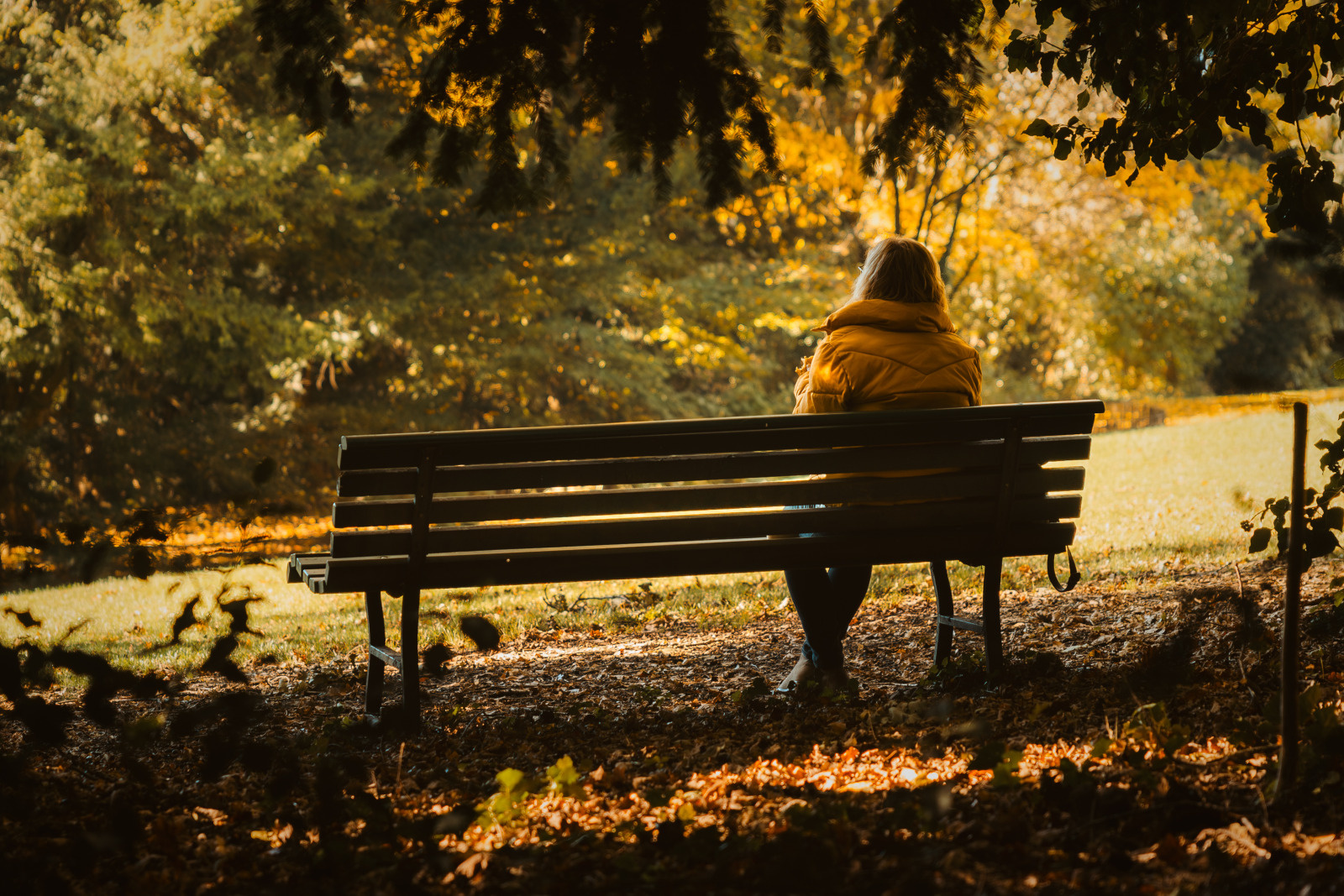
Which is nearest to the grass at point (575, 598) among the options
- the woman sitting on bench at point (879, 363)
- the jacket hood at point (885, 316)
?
the woman sitting on bench at point (879, 363)

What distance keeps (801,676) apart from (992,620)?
2.20 feet

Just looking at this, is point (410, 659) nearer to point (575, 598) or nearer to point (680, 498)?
point (680, 498)

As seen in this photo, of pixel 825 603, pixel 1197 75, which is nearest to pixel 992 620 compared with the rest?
pixel 825 603

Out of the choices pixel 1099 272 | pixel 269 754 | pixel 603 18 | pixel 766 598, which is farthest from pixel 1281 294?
pixel 269 754

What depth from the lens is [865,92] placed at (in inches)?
542

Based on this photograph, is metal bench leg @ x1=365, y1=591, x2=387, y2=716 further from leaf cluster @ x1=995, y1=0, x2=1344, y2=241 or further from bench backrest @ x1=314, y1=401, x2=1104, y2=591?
leaf cluster @ x1=995, y1=0, x2=1344, y2=241

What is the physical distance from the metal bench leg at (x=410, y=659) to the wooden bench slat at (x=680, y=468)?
36 centimetres

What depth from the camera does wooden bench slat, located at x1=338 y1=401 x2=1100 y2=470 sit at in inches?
124

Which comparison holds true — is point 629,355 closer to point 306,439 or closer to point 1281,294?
point 306,439

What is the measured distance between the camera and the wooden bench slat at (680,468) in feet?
10.5

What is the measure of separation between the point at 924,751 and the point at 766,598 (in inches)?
130

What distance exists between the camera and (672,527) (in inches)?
134

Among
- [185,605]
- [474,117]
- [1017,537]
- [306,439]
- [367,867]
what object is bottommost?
[367,867]

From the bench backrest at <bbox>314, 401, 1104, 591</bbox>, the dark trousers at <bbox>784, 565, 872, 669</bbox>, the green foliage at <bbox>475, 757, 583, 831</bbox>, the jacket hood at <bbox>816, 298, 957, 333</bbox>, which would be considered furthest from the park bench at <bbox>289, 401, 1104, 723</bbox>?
the green foliage at <bbox>475, 757, 583, 831</bbox>
